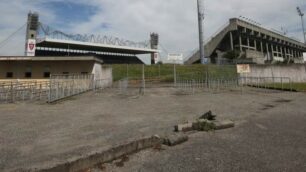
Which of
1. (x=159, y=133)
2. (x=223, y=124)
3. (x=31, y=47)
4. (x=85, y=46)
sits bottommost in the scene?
(x=159, y=133)

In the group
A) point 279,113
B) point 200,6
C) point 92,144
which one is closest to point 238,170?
point 92,144

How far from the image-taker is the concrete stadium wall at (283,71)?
28766mm

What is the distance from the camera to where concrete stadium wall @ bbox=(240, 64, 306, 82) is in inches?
1133

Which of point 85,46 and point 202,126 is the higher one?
point 85,46

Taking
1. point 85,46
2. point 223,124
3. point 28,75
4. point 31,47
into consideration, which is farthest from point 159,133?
point 85,46

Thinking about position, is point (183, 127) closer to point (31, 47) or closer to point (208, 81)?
point (208, 81)

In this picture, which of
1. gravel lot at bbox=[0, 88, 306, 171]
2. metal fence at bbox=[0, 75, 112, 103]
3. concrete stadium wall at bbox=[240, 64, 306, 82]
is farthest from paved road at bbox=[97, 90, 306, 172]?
concrete stadium wall at bbox=[240, 64, 306, 82]

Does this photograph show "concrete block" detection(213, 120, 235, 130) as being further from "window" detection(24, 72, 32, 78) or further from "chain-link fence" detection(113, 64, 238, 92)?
"window" detection(24, 72, 32, 78)

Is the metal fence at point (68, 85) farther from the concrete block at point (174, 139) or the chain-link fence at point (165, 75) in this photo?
the concrete block at point (174, 139)

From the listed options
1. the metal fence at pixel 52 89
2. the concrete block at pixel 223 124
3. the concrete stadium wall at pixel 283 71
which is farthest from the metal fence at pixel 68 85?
the concrete stadium wall at pixel 283 71

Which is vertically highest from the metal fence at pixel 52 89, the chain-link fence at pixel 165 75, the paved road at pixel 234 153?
the chain-link fence at pixel 165 75

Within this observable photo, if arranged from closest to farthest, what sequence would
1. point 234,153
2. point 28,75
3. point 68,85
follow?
point 234,153 < point 68,85 < point 28,75

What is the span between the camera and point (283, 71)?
29828 mm

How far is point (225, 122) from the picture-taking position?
7738mm
